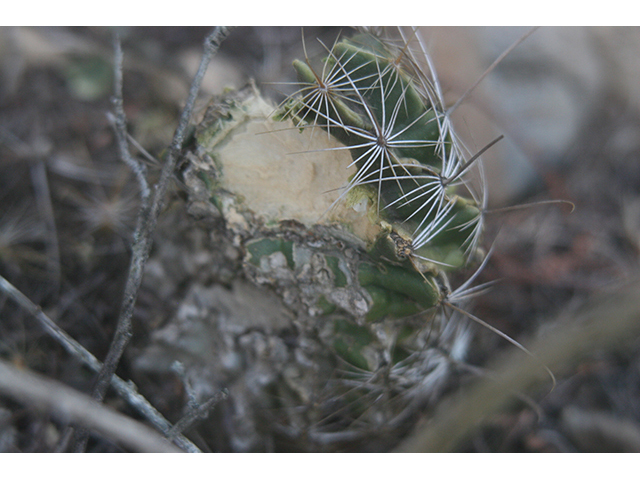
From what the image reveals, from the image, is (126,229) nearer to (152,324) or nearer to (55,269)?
(55,269)

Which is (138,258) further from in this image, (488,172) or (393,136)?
(488,172)

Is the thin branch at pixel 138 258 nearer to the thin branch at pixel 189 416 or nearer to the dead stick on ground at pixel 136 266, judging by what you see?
the dead stick on ground at pixel 136 266

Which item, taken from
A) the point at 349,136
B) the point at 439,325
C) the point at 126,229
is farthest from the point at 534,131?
the point at 126,229

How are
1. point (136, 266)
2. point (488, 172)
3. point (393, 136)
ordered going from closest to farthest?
point (393, 136) → point (136, 266) → point (488, 172)

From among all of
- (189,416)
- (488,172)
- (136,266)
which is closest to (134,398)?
(189,416)

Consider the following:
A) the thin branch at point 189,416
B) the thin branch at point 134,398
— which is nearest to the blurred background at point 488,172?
the thin branch at point 134,398

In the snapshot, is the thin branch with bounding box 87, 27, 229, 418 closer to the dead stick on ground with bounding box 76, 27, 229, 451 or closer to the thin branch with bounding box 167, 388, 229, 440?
the dead stick on ground with bounding box 76, 27, 229, 451

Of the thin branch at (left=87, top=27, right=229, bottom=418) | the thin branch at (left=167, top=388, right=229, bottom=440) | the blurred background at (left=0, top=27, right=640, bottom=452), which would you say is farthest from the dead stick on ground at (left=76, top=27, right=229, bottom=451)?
the blurred background at (left=0, top=27, right=640, bottom=452)
